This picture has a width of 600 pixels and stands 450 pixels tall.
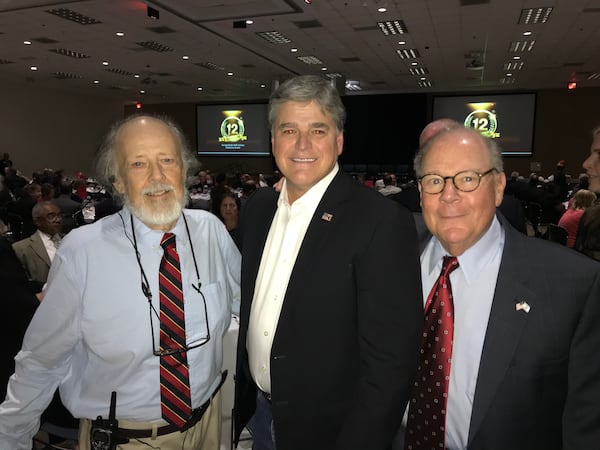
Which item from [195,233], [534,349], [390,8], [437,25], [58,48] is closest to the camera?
[534,349]

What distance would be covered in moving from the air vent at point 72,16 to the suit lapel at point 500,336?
371 inches

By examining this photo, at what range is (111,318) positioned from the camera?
1.47 m

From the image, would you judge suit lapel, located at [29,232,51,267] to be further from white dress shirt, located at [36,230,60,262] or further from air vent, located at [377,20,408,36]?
Result: air vent, located at [377,20,408,36]

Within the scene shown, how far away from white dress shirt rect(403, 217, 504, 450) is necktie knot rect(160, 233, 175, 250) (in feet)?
3.33

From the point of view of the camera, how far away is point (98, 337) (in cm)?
146

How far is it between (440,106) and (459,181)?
755 inches

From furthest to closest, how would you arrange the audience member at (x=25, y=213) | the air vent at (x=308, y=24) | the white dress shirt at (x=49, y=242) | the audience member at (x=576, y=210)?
the air vent at (x=308, y=24) → the audience member at (x=25, y=213) → the audience member at (x=576, y=210) → the white dress shirt at (x=49, y=242)

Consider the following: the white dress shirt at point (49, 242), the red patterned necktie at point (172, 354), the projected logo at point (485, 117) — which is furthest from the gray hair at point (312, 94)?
the projected logo at point (485, 117)

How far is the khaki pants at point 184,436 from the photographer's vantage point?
1513 millimetres

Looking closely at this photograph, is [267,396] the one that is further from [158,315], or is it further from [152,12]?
[152,12]

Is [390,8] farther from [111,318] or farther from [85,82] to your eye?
[85,82]

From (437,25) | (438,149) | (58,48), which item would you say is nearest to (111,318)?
(438,149)

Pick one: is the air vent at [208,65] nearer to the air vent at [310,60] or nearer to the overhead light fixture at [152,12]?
the air vent at [310,60]

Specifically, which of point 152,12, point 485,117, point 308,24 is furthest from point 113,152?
point 485,117
